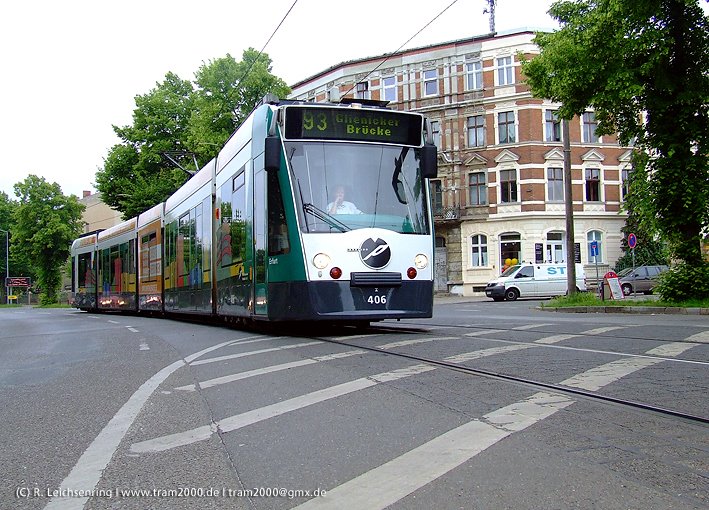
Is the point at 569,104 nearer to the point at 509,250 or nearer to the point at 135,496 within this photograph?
the point at 135,496

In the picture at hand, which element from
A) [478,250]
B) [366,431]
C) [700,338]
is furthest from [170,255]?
[478,250]

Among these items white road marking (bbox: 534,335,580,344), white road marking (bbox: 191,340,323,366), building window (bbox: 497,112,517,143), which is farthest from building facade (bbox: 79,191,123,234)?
white road marking (bbox: 534,335,580,344)

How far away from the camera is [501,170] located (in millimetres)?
43781

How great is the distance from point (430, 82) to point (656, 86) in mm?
27950

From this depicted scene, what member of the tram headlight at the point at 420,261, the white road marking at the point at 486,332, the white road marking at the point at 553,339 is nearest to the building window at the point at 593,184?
the white road marking at the point at 486,332

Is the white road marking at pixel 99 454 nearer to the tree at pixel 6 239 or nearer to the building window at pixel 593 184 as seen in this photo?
the building window at pixel 593 184

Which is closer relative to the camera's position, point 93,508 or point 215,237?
point 93,508

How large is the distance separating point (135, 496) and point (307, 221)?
6.78m

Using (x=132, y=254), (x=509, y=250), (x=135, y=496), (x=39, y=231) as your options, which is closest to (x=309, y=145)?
(x=135, y=496)

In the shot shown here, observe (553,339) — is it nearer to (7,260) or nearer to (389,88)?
(389,88)

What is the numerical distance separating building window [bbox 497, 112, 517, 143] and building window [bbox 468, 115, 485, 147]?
42.2 inches

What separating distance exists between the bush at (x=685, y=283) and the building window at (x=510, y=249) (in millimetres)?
23937

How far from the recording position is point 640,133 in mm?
19328

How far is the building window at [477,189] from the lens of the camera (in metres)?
44.2
